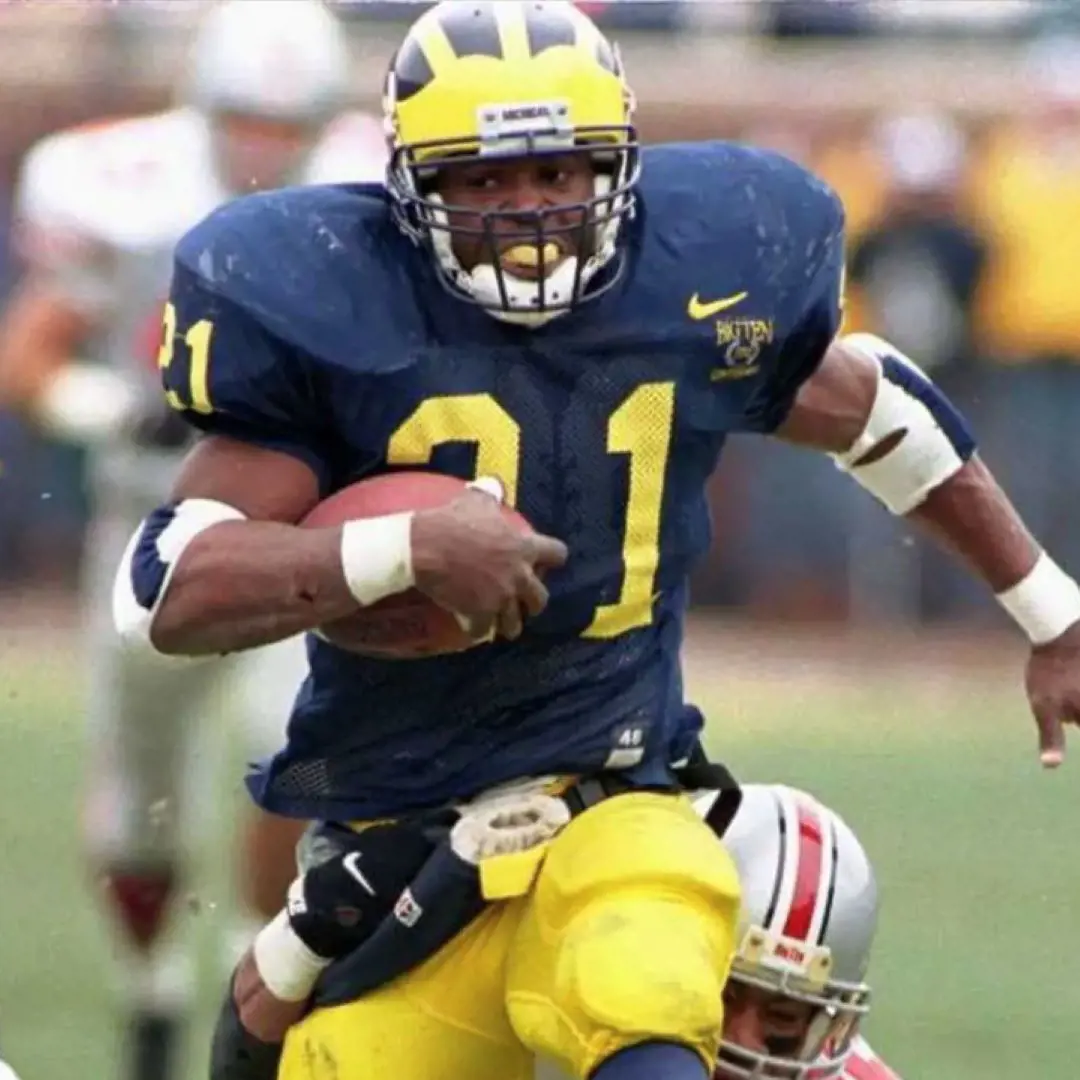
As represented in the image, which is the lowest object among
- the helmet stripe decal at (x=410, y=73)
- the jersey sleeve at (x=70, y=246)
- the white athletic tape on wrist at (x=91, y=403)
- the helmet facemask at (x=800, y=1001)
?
the white athletic tape on wrist at (x=91, y=403)

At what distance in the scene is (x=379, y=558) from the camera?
308cm

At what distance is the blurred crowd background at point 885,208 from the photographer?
878 centimetres

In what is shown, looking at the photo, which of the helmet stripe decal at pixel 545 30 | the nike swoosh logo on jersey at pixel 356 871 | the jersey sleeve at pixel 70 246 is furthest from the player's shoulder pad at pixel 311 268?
the jersey sleeve at pixel 70 246

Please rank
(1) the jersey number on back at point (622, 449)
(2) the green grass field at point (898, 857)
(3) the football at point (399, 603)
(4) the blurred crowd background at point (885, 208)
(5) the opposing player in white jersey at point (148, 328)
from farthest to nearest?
(4) the blurred crowd background at point (885, 208), (5) the opposing player in white jersey at point (148, 328), (2) the green grass field at point (898, 857), (1) the jersey number on back at point (622, 449), (3) the football at point (399, 603)

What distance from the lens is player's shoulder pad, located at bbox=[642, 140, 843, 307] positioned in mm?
3395

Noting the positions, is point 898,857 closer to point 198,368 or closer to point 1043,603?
point 1043,603

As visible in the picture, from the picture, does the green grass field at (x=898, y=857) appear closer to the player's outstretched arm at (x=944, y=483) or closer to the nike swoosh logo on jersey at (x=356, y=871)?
the player's outstretched arm at (x=944, y=483)

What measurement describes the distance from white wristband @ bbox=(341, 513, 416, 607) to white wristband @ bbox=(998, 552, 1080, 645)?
2.89 ft

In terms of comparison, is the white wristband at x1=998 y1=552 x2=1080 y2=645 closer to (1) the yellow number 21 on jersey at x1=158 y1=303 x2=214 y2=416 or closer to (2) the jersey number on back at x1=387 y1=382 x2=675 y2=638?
(2) the jersey number on back at x1=387 y1=382 x2=675 y2=638

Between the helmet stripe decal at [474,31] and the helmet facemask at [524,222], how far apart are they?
0.27 ft

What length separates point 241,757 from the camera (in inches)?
261

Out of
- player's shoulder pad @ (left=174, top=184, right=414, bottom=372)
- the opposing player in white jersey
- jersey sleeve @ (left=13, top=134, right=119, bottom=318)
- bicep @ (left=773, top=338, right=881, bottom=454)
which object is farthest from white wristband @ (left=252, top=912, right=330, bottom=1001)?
jersey sleeve @ (left=13, top=134, right=119, bottom=318)

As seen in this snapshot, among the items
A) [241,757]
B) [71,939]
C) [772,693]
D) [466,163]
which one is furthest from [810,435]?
[772,693]

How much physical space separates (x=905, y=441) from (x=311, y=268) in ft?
2.43
